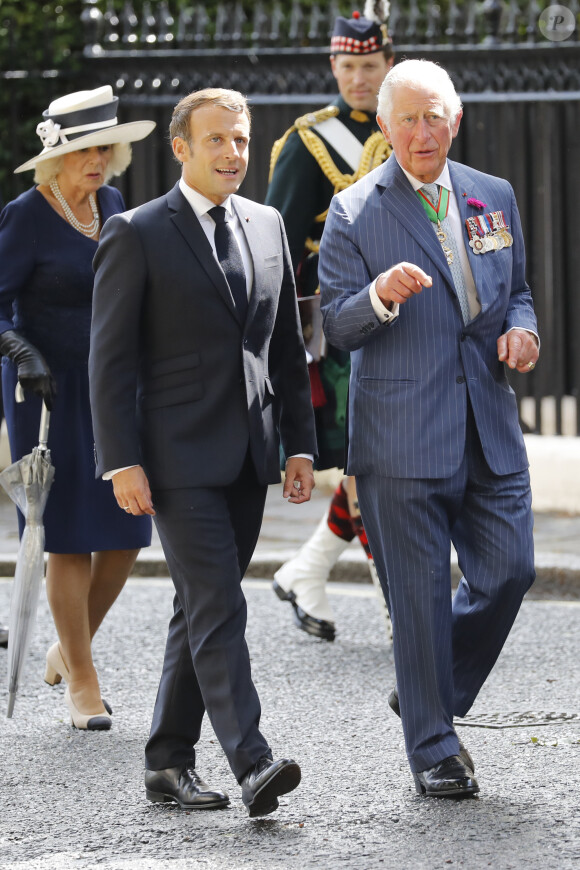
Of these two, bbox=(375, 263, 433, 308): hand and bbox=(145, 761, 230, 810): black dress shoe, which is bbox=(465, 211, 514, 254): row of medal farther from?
bbox=(145, 761, 230, 810): black dress shoe

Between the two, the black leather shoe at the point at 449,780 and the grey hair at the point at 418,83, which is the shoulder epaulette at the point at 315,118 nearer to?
the grey hair at the point at 418,83

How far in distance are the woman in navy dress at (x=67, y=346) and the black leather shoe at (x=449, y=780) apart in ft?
4.49

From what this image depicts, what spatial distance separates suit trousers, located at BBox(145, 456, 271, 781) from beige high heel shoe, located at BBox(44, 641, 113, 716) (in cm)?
110

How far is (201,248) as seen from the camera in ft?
13.8

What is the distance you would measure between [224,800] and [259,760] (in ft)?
0.97

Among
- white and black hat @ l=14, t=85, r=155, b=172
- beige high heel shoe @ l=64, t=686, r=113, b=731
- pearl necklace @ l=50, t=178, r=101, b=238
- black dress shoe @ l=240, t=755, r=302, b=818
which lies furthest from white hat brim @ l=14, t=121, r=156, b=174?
black dress shoe @ l=240, t=755, r=302, b=818

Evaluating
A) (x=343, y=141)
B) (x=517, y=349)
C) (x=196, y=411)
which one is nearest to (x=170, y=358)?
(x=196, y=411)

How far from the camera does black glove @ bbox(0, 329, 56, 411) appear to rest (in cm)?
514

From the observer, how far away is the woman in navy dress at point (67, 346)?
529 centimetres

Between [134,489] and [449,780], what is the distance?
3.67ft

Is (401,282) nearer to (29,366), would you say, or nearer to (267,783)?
(267,783)

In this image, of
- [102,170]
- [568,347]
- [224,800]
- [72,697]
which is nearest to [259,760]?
[224,800]

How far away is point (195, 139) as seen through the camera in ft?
13.8

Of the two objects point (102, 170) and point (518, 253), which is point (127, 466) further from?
point (102, 170)
